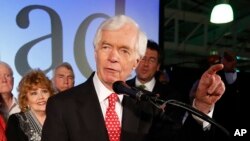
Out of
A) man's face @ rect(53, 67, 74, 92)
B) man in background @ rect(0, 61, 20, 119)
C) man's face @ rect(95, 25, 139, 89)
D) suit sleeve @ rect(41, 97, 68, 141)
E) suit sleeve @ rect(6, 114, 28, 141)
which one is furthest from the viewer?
man's face @ rect(53, 67, 74, 92)

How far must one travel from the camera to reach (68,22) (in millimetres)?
3260

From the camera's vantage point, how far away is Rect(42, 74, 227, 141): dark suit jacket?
118cm

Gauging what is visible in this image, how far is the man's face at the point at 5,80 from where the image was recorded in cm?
261

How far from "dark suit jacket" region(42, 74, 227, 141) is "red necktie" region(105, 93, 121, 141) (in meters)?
0.02

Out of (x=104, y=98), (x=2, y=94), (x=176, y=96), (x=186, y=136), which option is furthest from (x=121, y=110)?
(x=2, y=94)

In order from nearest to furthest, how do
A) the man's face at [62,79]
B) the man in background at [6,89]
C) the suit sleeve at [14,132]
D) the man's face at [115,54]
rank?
the man's face at [115,54] → the suit sleeve at [14,132] → the man in background at [6,89] → the man's face at [62,79]

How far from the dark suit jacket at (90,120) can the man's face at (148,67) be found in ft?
Answer: 4.13

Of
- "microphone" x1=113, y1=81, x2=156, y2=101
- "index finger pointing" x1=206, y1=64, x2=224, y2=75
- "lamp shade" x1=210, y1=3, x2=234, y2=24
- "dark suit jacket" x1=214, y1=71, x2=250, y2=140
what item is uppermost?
"lamp shade" x1=210, y1=3, x2=234, y2=24

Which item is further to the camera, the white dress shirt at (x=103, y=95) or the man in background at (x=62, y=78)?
the man in background at (x=62, y=78)

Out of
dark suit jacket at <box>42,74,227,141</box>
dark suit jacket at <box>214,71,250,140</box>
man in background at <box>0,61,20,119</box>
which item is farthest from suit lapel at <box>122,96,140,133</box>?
dark suit jacket at <box>214,71,250,140</box>

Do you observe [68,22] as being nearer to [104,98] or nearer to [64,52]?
[64,52]

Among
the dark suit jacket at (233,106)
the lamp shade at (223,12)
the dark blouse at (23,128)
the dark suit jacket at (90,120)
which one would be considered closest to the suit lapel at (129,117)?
the dark suit jacket at (90,120)

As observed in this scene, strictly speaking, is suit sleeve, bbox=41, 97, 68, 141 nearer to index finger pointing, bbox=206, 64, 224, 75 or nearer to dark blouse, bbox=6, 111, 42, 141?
index finger pointing, bbox=206, 64, 224, 75

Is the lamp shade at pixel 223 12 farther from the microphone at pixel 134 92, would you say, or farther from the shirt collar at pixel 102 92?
the microphone at pixel 134 92
